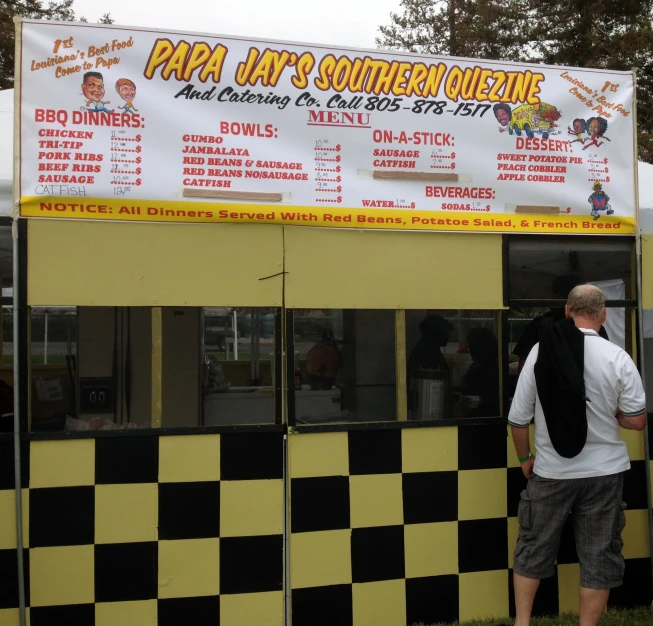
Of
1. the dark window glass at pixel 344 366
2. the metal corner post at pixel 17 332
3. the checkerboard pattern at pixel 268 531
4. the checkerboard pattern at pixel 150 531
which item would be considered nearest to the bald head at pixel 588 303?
the checkerboard pattern at pixel 268 531

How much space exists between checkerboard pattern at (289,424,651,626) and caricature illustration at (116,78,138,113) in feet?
5.23

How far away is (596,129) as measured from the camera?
342 centimetres

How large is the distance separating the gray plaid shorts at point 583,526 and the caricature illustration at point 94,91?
2.49 meters

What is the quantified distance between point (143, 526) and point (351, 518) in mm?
916

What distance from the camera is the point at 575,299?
296 centimetres

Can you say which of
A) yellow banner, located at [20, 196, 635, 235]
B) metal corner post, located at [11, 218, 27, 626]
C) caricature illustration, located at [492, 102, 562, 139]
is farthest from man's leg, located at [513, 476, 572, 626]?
metal corner post, located at [11, 218, 27, 626]

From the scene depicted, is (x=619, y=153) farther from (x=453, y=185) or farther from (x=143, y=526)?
(x=143, y=526)

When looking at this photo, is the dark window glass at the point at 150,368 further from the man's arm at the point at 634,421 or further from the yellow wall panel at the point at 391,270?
the man's arm at the point at 634,421

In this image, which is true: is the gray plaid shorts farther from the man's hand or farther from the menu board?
the menu board

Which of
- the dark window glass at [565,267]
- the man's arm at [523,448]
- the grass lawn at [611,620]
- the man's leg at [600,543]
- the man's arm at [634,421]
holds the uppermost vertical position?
the dark window glass at [565,267]

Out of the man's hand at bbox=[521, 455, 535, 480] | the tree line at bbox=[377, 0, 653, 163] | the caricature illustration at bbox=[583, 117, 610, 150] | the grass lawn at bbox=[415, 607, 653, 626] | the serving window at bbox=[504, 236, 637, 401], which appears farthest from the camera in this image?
the tree line at bbox=[377, 0, 653, 163]

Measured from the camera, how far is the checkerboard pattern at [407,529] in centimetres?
302

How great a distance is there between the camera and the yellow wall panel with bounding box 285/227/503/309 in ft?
10.1

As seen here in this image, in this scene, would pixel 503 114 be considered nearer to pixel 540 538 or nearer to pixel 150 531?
pixel 540 538
